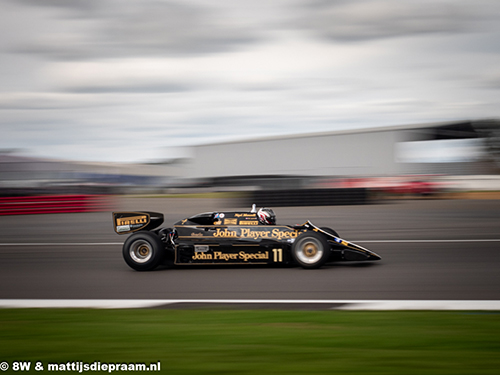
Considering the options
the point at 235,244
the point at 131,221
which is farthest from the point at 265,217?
the point at 131,221

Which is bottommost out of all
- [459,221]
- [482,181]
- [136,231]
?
[136,231]

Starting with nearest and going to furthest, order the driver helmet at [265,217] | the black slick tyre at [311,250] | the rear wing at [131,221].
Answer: the black slick tyre at [311,250] → the driver helmet at [265,217] → the rear wing at [131,221]

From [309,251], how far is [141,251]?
2.46 m

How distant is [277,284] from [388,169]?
86.5 feet

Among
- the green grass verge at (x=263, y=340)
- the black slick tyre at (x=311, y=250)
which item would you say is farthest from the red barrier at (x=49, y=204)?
the green grass verge at (x=263, y=340)

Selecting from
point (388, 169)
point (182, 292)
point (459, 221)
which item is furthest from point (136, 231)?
point (388, 169)

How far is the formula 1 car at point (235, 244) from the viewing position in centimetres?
718

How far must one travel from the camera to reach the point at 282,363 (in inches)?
144

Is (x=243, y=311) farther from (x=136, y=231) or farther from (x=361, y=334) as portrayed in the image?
(x=136, y=231)

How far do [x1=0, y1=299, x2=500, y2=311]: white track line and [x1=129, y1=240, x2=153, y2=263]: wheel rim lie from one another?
5.64 ft

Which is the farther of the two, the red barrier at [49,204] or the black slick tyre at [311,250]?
the red barrier at [49,204]

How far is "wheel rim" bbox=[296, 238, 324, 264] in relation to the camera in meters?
7.12

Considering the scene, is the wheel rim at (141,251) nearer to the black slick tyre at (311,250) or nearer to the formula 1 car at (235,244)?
the formula 1 car at (235,244)

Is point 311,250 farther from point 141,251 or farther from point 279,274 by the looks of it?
point 141,251
